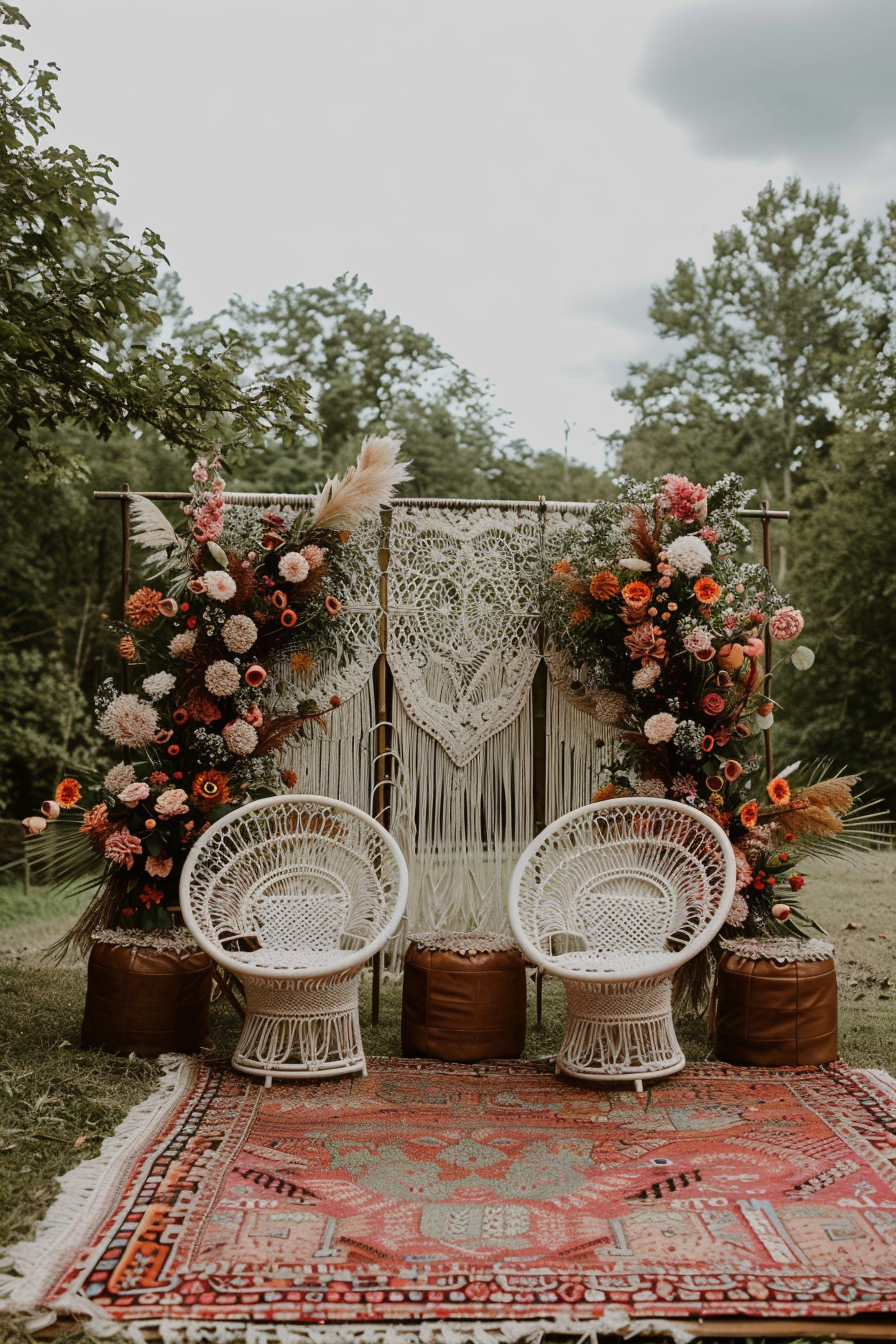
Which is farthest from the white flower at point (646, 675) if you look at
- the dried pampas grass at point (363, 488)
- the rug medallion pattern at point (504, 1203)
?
the rug medallion pattern at point (504, 1203)

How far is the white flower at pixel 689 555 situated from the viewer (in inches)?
157

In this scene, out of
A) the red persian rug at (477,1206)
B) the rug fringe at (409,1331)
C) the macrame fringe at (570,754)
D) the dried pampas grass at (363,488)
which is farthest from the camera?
the macrame fringe at (570,754)

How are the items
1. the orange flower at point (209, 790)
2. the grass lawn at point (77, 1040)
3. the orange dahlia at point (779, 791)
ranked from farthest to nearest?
the orange dahlia at point (779, 791) → the orange flower at point (209, 790) → the grass lawn at point (77, 1040)

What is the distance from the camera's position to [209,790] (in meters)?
3.96

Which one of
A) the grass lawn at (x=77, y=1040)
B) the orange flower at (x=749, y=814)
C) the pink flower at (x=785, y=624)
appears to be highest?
the pink flower at (x=785, y=624)

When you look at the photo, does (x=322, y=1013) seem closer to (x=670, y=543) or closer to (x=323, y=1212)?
(x=323, y=1212)

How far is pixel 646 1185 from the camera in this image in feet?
8.96

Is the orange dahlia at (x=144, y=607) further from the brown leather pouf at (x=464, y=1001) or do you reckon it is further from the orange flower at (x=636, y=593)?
the orange flower at (x=636, y=593)

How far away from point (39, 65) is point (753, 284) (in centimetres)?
1295

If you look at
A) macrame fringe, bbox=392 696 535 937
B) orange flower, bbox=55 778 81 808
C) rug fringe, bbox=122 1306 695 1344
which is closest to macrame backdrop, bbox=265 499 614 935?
macrame fringe, bbox=392 696 535 937

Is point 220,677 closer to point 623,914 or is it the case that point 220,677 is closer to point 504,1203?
point 623,914

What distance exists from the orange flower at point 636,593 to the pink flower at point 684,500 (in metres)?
0.32

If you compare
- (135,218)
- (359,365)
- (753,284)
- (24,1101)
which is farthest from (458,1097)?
(753,284)

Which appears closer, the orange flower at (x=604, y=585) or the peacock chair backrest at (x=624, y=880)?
the peacock chair backrest at (x=624, y=880)
